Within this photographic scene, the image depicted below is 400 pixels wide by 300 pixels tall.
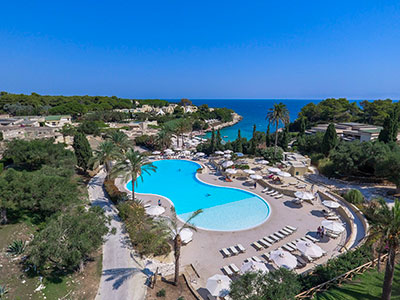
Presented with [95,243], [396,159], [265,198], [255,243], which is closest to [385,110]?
[396,159]

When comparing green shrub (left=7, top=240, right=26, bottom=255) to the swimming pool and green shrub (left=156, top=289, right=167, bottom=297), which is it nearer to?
green shrub (left=156, top=289, right=167, bottom=297)

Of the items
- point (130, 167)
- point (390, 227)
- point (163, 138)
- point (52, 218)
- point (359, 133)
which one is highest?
point (390, 227)

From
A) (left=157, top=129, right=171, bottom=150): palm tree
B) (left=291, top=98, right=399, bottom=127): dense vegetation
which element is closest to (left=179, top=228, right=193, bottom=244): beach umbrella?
(left=157, top=129, right=171, bottom=150): palm tree

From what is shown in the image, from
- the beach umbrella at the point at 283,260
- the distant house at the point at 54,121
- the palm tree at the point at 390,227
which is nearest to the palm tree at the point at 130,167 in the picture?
the beach umbrella at the point at 283,260

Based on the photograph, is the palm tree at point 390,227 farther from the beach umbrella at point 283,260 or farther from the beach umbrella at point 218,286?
the beach umbrella at point 218,286

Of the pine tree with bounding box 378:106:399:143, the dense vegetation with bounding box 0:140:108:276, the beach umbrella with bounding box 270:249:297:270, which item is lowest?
the beach umbrella with bounding box 270:249:297:270

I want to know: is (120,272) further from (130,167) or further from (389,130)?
(389,130)

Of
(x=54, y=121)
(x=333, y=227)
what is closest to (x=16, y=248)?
(x=333, y=227)
